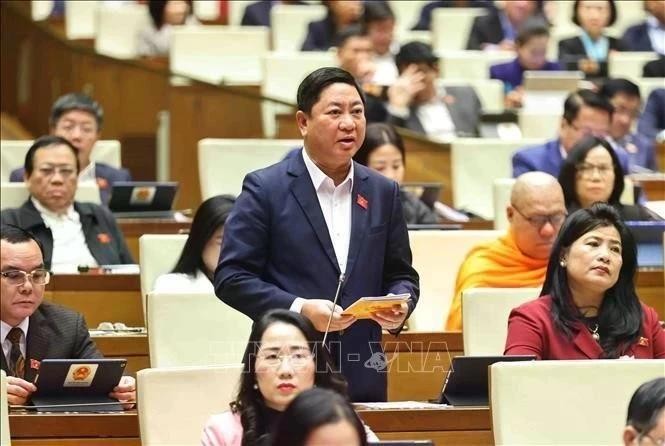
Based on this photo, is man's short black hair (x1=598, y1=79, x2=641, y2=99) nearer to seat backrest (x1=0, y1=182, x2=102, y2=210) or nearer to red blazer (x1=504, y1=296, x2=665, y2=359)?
seat backrest (x1=0, y1=182, x2=102, y2=210)

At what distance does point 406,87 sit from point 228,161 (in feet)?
2.83

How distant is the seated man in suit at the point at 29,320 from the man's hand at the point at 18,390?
0.10 m

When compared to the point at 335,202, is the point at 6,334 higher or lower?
lower

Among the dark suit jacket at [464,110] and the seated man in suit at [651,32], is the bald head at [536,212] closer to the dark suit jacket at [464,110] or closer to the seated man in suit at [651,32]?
the dark suit jacket at [464,110]

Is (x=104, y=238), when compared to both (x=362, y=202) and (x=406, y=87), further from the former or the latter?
(x=362, y=202)

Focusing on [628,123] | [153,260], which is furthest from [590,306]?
[628,123]

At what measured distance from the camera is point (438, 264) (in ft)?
15.5

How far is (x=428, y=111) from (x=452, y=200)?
0.47m

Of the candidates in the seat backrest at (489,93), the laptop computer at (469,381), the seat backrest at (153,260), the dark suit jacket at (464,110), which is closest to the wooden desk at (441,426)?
the laptop computer at (469,381)

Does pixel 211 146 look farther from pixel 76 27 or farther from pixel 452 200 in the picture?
pixel 76 27

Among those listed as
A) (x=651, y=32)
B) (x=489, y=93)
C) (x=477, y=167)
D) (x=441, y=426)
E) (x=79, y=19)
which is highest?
(x=79, y=19)

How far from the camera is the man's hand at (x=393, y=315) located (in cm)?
307

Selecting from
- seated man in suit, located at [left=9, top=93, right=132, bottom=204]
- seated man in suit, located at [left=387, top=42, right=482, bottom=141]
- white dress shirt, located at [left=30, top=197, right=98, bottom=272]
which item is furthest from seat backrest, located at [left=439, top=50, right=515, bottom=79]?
white dress shirt, located at [left=30, top=197, right=98, bottom=272]

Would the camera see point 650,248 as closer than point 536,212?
No
